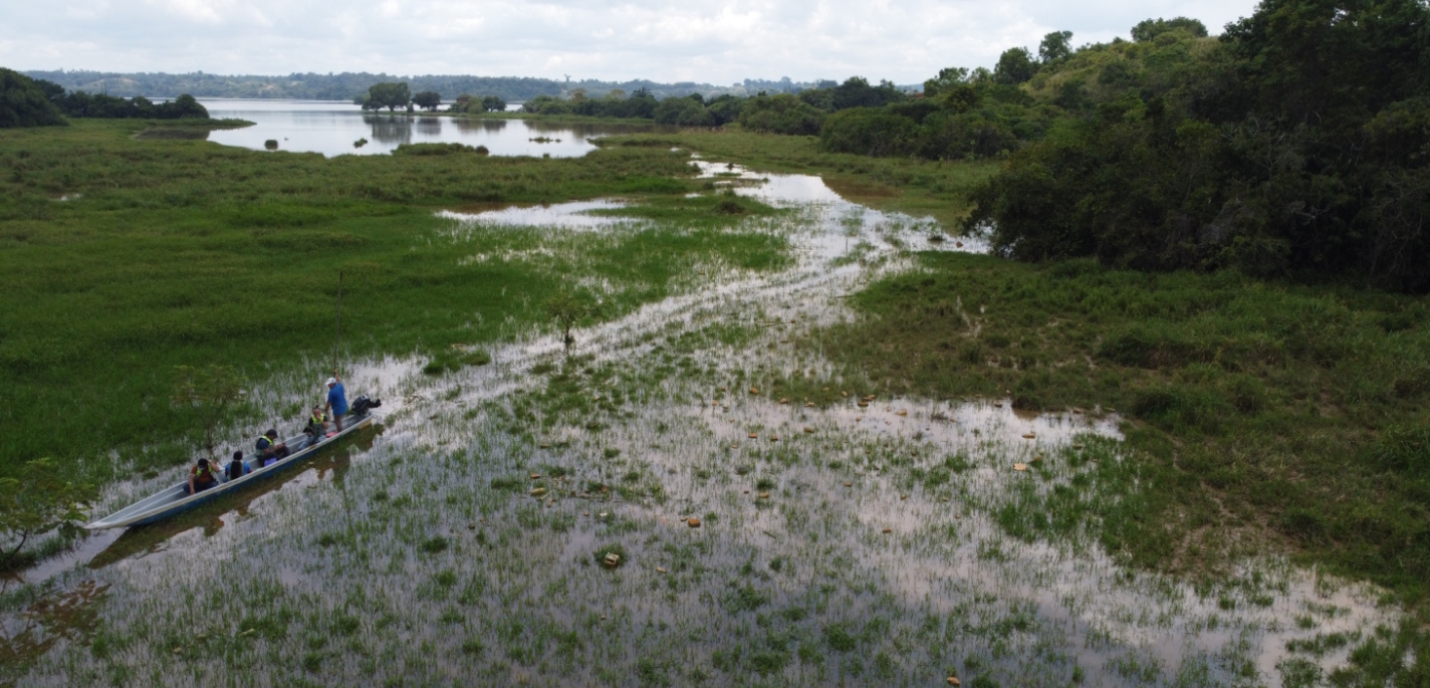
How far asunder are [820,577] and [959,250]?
23460 mm

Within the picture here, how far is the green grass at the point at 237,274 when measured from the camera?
14.7 meters

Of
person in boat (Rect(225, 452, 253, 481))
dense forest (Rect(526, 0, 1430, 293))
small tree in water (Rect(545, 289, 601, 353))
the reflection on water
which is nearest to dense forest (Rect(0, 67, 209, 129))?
small tree in water (Rect(545, 289, 601, 353))

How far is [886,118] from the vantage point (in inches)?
2680

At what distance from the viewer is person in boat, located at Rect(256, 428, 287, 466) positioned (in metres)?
12.5

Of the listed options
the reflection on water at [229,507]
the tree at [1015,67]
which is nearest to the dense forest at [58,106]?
the reflection on water at [229,507]

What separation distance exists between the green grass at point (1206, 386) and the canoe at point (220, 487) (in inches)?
342

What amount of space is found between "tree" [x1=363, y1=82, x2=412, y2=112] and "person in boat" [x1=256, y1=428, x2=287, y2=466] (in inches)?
6416

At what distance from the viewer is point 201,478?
1143 centimetres

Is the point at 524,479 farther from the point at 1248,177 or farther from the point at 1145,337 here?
the point at 1248,177

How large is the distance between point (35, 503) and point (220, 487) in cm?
207

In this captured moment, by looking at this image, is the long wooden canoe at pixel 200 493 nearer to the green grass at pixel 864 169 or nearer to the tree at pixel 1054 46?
the green grass at pixel 864 169

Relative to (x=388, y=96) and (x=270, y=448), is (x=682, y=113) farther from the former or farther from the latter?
(x=270, y=448)

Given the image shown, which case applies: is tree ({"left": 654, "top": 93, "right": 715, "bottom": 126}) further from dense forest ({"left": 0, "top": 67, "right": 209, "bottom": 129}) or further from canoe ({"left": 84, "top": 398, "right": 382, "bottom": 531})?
canoe ({"left": 84, "top": 398, "right": 382, "bottom": 531})

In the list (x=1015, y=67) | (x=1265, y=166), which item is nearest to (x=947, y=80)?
(x=1015, y=67)
